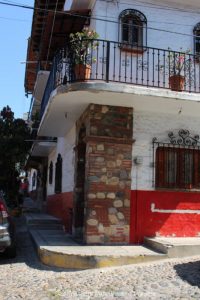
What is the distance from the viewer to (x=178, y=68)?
10.3m

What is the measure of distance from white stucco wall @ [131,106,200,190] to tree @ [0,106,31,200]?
8888mm

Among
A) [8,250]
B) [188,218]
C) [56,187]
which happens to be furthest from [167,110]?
[56,187]

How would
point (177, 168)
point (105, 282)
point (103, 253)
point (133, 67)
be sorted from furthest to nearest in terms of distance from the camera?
point (133, 67), point (177, 168), point (103, 253), point (105, 282)

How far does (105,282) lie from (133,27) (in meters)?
6.60

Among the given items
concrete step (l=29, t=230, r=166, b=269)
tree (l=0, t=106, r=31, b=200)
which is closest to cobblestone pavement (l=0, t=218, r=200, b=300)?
concrete step (l=29, t=230, r=166, b=269)

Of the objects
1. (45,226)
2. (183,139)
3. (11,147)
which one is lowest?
(45,226)

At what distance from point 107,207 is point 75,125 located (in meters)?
3.32

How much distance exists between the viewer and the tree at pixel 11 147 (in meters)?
18.0

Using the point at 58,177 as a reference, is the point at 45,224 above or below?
below

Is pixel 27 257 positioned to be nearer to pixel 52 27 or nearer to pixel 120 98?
pixel 120 98

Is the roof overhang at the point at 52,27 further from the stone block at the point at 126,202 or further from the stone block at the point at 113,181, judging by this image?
the stone block at the point at 126,202

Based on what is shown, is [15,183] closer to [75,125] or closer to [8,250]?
[75,125]

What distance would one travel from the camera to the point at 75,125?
1235 cm

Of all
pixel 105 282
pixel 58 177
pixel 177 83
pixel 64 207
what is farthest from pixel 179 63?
pixel 58 177
